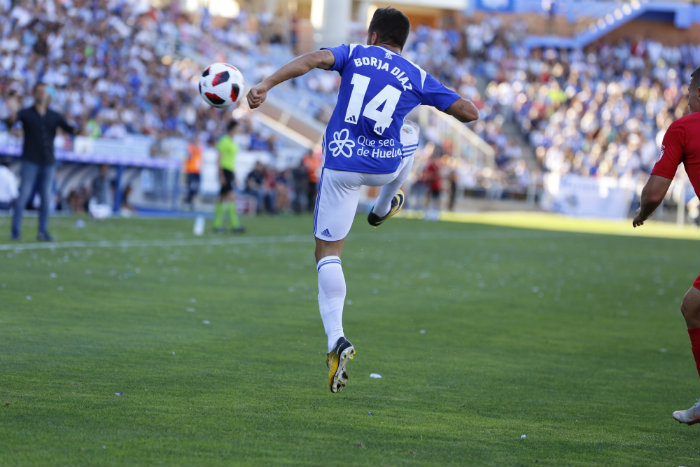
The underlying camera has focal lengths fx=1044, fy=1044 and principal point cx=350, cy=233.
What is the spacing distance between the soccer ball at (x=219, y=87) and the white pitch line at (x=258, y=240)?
8.11 m

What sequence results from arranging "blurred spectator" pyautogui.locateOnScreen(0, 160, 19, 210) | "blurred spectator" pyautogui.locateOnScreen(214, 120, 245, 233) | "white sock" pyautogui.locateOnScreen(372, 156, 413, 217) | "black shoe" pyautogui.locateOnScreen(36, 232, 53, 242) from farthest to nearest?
"blurred spectator" pyautogui.locateOnScreen(0, 160, 19, 210) → "blurred spectator" pyautogui.locateOnScreen(214, 120, 245, 233) → "black shoe" pyautogui.locateOnScreen(36, 232, 53, 242) → "white sock" pyautogui.locateOnScreen(372, 156, 413, 217)

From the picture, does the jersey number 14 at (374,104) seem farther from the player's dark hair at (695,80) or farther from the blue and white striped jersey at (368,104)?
the player's dark hair at (695,80)

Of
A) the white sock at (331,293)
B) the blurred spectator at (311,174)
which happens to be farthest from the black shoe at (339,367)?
the blurred spectator at (311,174)

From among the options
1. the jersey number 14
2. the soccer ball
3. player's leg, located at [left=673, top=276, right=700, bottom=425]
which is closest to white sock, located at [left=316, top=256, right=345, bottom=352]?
the jersey number 14

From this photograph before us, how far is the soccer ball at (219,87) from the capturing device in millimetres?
7066

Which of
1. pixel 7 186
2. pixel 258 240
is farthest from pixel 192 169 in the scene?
pixel 258 240

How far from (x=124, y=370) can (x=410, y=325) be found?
4.02 m

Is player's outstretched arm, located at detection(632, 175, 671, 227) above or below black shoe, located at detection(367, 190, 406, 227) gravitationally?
above

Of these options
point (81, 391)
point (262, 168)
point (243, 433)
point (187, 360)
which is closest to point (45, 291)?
point (187, 360)

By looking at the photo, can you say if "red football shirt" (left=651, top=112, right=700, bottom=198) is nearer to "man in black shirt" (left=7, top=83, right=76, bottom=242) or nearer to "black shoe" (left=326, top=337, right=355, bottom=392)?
"black shoe" (left=326, top=337, right=355, bottom=392)

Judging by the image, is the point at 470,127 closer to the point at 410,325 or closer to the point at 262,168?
the point at 262,168

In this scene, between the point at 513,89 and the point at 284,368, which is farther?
the point at 513,89

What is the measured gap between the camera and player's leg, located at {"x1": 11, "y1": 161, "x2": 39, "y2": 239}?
620 inches

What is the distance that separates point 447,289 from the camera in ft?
44.9
